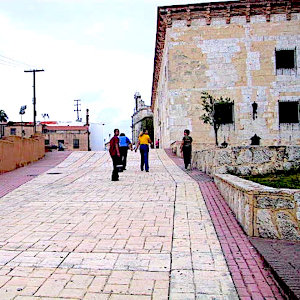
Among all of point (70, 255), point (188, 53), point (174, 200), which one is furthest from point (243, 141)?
point (70, 255)

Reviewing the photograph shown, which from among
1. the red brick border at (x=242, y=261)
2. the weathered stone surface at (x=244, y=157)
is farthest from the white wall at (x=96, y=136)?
the red brick border at (x=242, y=261)

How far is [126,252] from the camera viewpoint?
4.33 metres

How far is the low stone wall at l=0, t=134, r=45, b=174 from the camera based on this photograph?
1439 cm

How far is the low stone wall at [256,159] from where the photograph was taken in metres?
9.03

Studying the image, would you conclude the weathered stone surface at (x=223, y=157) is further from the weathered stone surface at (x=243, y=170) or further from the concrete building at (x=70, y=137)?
the concrete building at (x=70, y=137)

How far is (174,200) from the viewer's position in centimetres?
748

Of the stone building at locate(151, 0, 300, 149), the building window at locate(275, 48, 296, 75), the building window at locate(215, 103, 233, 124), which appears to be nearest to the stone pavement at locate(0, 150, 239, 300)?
the stone building at locate(151, 0, 300, 149)

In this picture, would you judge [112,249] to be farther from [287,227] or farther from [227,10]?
[227,10]

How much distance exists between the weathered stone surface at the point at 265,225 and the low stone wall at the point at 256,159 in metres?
4.32

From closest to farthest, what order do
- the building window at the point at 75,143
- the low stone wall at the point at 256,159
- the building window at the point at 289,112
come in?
Answer: the low stone wall at the point at 256,159 → the building window at the point at 289,112 → the building window at the point at 75,143

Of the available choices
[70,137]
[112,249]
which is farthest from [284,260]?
[70,137]

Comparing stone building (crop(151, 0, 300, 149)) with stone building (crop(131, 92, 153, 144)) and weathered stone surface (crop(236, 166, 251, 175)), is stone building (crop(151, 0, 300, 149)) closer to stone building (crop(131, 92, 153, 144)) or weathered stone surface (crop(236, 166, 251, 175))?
weathered stone surface (crop(236, 166, 251, 175))

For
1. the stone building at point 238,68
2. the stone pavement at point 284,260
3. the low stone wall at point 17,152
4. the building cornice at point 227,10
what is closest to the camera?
the stone pavement at point 284,260

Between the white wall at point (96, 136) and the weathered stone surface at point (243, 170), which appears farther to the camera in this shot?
the white wall at point (96, 136)
